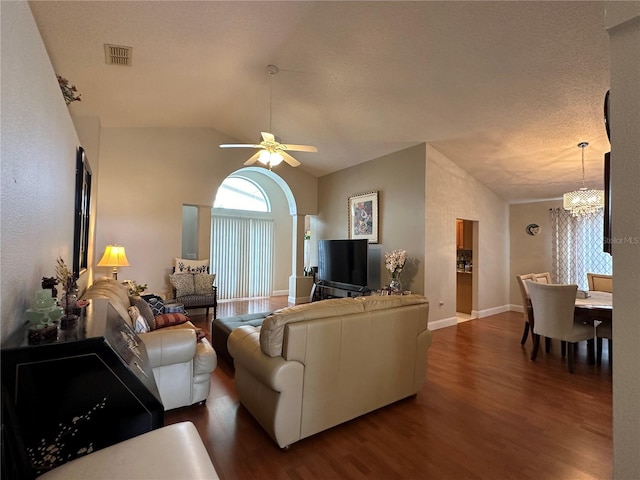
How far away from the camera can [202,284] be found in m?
5.31

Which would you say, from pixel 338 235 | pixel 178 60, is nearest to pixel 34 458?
pixel 178 60

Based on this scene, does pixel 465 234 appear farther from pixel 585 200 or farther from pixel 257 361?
pixel 257 361

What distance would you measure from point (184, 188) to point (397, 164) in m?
3.99

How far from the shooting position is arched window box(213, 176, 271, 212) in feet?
23.8

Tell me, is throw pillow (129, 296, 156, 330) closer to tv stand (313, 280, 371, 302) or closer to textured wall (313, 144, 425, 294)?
tv stand (313, 280, 371, 302)

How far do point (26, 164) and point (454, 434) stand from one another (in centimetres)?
300

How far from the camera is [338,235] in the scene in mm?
6602

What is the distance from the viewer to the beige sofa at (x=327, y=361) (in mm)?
1886

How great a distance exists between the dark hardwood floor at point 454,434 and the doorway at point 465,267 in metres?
2.73

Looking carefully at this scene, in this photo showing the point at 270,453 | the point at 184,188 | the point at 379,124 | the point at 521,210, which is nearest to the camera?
the point at 270,453

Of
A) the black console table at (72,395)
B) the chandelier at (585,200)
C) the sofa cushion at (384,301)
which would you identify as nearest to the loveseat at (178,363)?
the black console table at (72,395)

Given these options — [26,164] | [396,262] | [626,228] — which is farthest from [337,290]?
[626,228]

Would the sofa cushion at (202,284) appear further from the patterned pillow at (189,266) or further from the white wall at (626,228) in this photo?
the white wall at (626,228)

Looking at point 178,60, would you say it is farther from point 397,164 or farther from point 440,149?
point 440,149
